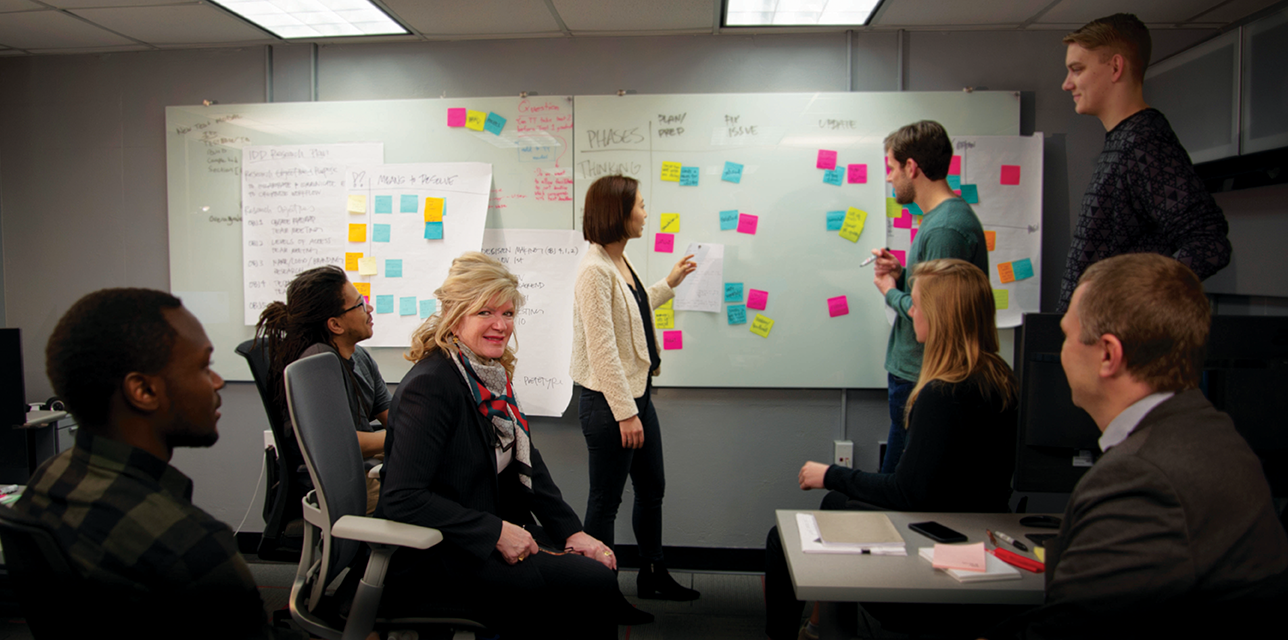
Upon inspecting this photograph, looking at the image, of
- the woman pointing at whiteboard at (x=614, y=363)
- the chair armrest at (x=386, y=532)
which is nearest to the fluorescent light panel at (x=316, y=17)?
the woman pointing at whiteboard at (x=614, y=363)

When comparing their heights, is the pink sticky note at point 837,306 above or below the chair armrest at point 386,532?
above

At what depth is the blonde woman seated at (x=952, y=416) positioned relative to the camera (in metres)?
1.43

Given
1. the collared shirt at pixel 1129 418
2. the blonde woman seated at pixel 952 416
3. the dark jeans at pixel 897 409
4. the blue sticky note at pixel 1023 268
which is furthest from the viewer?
the blue sticky note at pixel 1023 268

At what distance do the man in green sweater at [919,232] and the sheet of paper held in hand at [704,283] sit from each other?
788mm

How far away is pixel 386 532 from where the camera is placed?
4.26 ft

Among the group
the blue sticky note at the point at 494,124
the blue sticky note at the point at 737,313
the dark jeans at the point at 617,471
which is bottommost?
the dark jeans at the point at 617,471

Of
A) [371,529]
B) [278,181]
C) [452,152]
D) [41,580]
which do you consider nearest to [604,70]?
[452,152]

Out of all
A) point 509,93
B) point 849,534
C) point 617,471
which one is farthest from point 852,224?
point 849,534

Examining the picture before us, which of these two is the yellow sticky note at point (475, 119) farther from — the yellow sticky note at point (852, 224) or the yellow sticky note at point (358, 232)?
the yellow sticky note at point (852, 224)

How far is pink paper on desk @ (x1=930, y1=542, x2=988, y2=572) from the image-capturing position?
Result: 1.15 m

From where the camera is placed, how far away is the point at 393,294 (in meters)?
2.84

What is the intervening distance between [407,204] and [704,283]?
1347mm

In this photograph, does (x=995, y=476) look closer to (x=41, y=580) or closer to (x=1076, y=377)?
(x=1076, y=377)

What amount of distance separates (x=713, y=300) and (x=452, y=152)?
1.31 m
